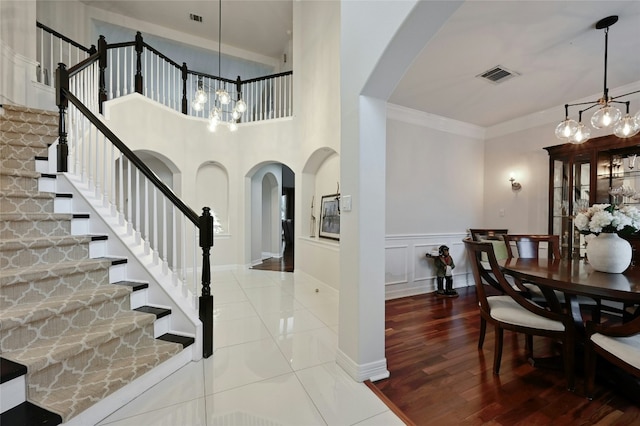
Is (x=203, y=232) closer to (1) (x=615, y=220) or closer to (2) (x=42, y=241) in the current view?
(2) (x=42, y=241)

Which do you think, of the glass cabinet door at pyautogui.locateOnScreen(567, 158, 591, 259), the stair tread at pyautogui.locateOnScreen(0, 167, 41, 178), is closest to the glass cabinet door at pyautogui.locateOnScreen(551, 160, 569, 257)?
the glass cabinet door at pyautogui.locateOnScreen(567, 158, 591, 259)

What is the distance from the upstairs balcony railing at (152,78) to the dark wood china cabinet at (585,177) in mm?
4761

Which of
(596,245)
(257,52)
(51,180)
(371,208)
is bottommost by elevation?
(596,245)

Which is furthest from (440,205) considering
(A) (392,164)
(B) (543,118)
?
(B) (543,118)

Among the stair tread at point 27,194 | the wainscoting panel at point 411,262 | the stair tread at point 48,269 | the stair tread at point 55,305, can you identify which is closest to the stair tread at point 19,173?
the stair tread at point 27,194

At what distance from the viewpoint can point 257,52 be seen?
730cm

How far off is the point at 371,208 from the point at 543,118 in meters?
4.03

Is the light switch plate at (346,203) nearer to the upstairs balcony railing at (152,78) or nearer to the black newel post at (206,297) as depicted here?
the black newel post at (206,297)

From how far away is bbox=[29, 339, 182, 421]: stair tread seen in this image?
138cm

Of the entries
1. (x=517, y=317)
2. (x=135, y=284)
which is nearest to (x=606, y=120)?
(x=517, y=317)

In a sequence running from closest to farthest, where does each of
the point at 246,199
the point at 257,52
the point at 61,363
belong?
the point at 61,363 → the point at 246,199 → the point at 257,52

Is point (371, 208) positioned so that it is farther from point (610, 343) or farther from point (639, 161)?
point (639, 161)

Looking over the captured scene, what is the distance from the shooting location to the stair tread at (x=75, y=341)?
1.43m

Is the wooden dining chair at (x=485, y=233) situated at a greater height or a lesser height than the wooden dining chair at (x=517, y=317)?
greater
